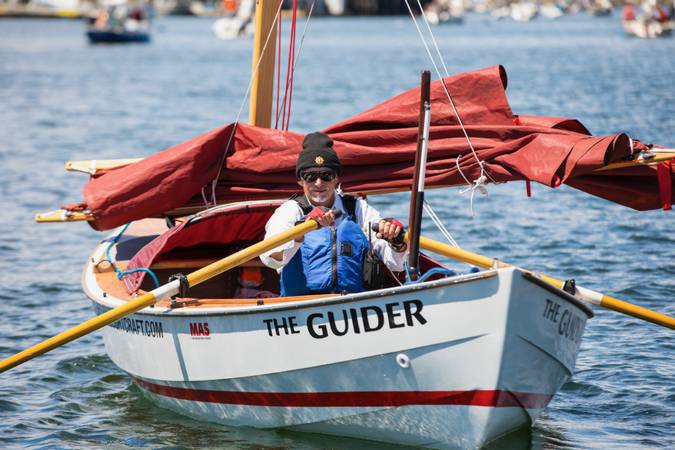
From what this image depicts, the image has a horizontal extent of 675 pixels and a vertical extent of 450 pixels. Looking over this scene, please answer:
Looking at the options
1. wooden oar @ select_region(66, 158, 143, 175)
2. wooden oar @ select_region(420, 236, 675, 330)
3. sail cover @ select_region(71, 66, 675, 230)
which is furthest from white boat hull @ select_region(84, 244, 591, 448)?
wooden oar @ select_region(66, 158, 143, 175)

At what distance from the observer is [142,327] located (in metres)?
9.23

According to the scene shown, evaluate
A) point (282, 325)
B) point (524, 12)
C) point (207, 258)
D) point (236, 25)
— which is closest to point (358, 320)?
point (282, 325)

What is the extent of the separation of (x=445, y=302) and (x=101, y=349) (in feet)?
18.8

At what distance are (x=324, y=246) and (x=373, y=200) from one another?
40.9ft

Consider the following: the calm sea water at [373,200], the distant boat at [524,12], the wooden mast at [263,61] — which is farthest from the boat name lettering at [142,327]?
the distant boat at [524,12]

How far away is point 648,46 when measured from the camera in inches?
2672

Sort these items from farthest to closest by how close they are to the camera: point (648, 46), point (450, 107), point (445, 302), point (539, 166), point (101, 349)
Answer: point (648, 46)
point (101, 349)
point (450, 107)
point (539, 166)
point (445, 302)

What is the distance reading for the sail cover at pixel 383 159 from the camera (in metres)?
9.27

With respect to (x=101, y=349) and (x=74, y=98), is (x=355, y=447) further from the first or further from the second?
(x=74, y=98)

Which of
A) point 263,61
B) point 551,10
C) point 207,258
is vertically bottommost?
point 551,10

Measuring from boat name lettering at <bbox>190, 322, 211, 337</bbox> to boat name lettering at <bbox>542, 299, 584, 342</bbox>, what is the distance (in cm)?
265

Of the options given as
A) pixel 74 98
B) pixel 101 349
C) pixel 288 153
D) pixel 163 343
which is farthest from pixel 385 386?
pixel 74 98

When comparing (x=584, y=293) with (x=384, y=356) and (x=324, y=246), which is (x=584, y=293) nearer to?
(x=384, y=356)

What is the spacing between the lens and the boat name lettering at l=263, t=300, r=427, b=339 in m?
7.45
